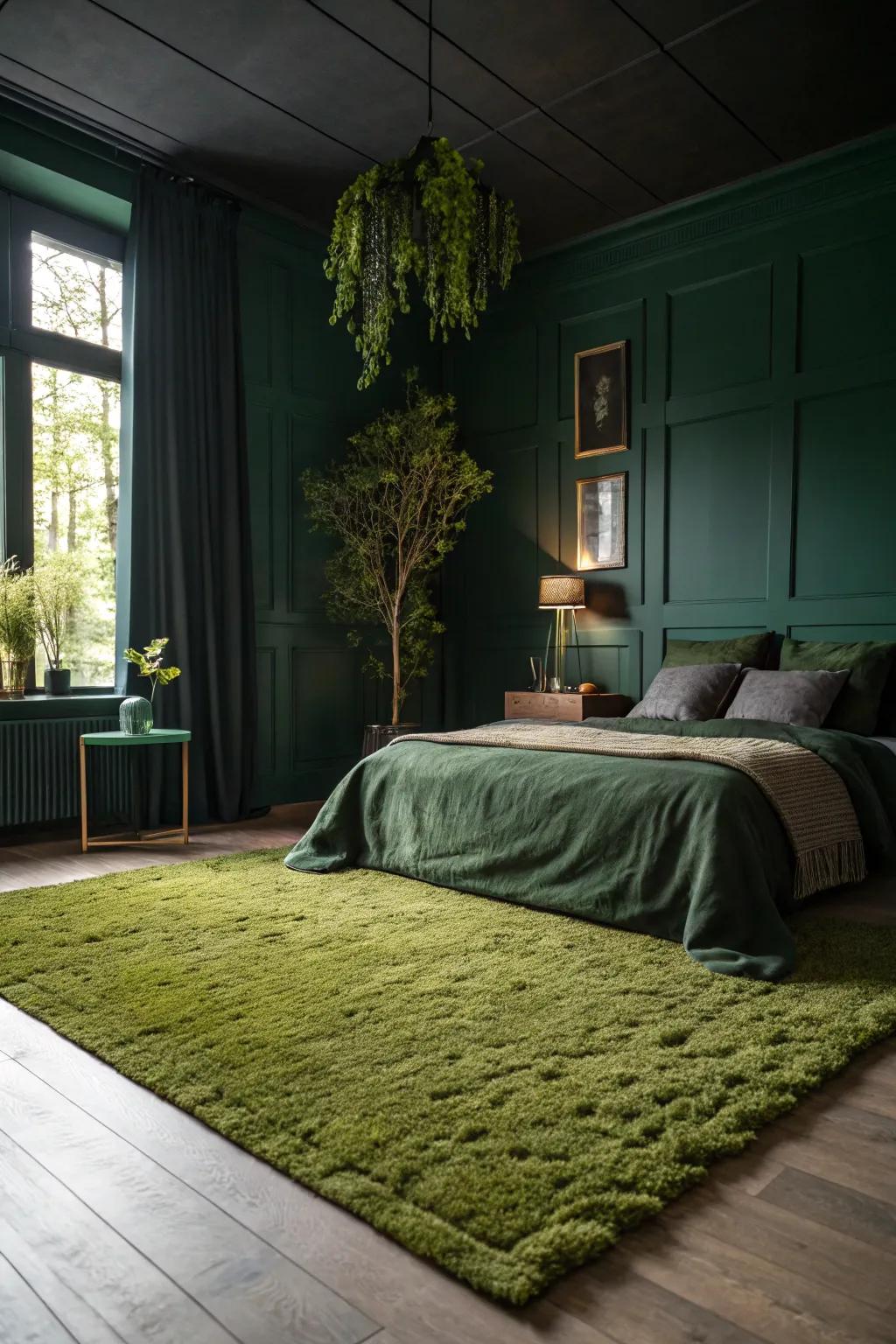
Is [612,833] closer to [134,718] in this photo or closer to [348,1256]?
[348,1256]

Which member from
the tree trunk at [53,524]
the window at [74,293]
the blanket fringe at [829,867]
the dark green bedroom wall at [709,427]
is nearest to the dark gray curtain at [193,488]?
the window at [74,293]

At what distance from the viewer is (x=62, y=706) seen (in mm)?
4672

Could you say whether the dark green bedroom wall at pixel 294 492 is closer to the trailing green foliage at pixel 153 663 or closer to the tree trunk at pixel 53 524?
the trailing green foliage at pixel 153 663

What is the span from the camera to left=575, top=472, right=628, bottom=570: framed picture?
223 inches

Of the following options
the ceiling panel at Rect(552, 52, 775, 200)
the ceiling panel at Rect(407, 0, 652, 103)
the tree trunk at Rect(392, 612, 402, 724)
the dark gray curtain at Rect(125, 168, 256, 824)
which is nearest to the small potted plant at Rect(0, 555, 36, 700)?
the dark gray curtain at Rect(125, 168, 256, 824)

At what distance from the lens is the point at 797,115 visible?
4.48 metres

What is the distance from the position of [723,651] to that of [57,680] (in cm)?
336

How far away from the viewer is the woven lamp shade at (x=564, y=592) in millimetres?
5523

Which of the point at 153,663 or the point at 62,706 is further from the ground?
the point at 153,663

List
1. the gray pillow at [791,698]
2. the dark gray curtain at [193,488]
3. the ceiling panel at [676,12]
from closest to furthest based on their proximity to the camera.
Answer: the ceiling panel at [676,12], the gray pillow at [791,698], the dark gray curtain at [193,488]

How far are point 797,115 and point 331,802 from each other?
Answer: 12.5 ft

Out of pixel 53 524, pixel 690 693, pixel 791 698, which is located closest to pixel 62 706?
pixel 53 524

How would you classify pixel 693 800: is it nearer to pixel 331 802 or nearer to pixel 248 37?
pixel 331 802

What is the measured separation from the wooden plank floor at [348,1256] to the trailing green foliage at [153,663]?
9.84 ft
